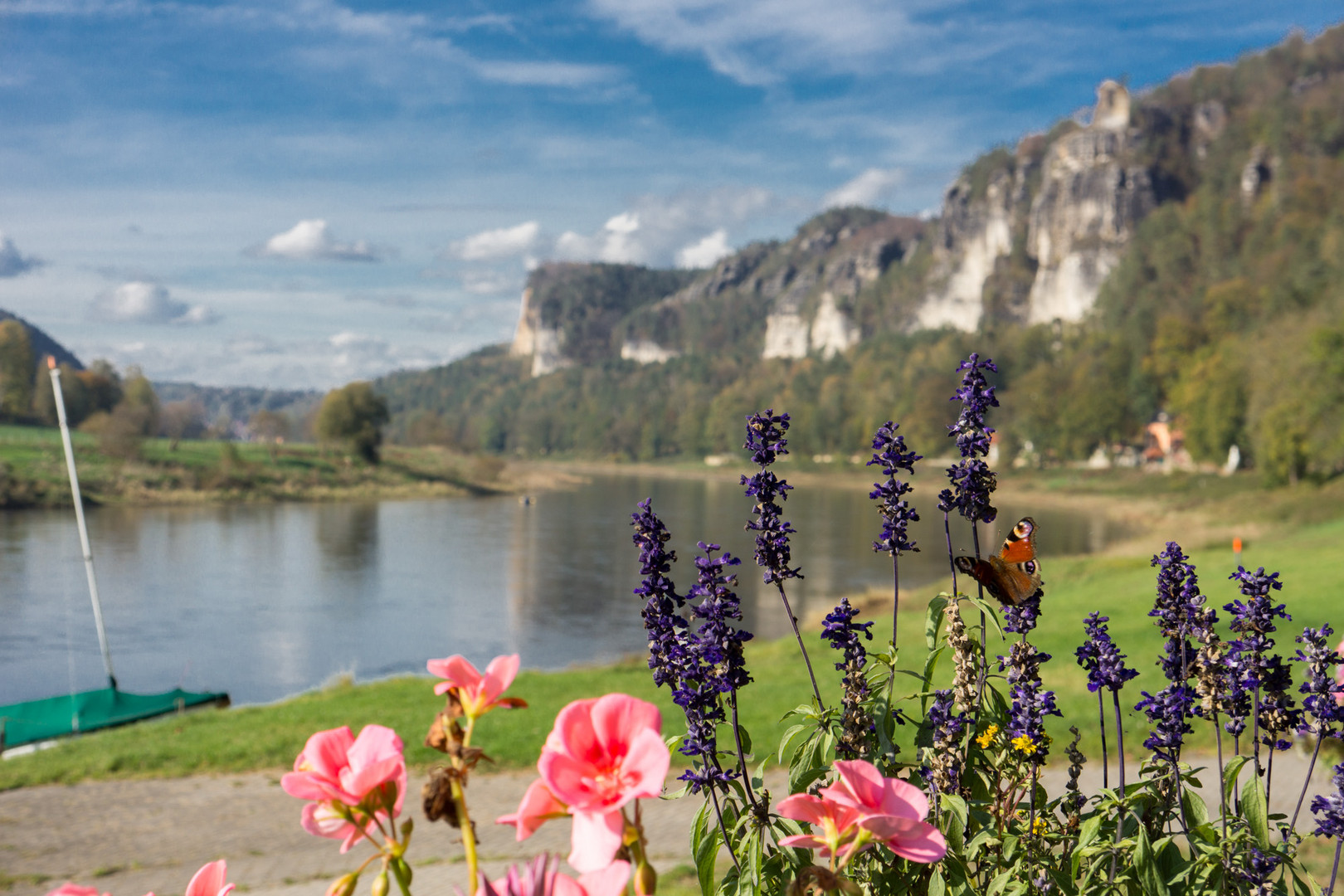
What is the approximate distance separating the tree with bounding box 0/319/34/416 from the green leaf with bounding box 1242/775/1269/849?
266ft

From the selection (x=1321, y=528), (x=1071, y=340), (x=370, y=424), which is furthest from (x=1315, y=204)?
(x=370, y=424)

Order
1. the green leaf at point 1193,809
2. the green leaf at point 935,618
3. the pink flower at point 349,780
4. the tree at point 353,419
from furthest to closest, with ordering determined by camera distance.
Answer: the tree at point 353,419, the green leaf at point 935,618, the green leaf at point 1193,809, the pink flower at point 349,780

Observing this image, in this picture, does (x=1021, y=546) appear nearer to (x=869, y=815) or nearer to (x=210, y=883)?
(x=869, y=815)

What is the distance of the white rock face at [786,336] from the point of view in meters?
170

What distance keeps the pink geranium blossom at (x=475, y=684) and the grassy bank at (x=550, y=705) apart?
7430 mm

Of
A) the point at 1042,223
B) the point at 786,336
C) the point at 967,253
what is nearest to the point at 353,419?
the point at 1042,223

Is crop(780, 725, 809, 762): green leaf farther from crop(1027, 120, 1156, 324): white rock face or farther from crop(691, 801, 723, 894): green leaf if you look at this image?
crop(1027, 120, 1156, 324): white rock face

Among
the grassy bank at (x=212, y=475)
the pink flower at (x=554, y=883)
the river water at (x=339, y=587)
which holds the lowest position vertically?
the river water at (x=339, y=587)

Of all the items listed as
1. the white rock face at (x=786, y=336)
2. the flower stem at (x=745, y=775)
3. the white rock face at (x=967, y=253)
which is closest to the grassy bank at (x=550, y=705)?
the flower stem at (x=745, y=775)

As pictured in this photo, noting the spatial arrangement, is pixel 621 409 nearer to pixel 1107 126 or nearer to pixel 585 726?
pixel 1107 126

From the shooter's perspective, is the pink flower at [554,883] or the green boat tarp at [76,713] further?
the green boat tarp at [76,713]

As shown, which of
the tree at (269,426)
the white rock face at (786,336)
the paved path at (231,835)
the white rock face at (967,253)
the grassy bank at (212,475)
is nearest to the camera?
the paved path at (231,835)

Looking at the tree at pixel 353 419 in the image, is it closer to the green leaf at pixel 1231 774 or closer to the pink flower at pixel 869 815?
the green leaf at pixel 1231 774

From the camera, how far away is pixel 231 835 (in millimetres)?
8688
